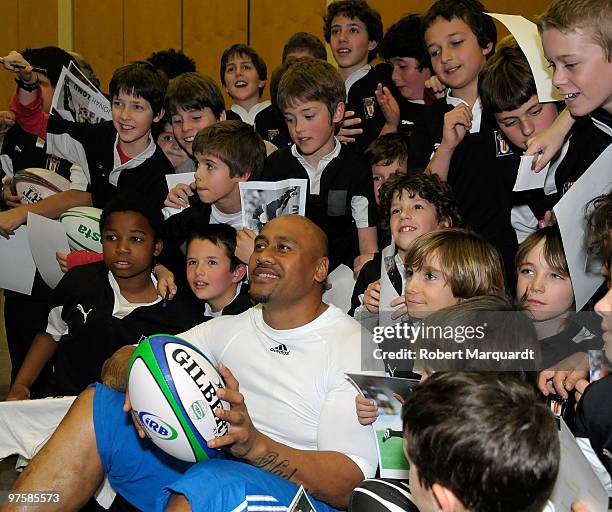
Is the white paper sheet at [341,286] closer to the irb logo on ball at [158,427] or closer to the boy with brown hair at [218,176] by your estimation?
the boy with brown hair at [218,176]

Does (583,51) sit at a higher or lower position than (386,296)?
higher

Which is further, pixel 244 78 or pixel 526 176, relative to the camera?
pixel 244 78

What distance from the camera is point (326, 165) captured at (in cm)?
423

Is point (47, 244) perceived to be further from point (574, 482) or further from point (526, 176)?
point (574, 482)

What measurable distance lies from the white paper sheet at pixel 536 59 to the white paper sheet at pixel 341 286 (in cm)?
126

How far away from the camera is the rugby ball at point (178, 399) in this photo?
2.72m

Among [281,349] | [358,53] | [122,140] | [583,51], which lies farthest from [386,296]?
[358,53]

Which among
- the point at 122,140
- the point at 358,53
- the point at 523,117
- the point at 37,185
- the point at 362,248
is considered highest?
the point at 358,53

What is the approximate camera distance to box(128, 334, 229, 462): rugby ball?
2721 mm

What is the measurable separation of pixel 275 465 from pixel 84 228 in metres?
2.36

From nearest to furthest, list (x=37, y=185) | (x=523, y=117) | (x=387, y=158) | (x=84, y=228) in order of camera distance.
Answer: (x=523, y=117) → (x=387, y=158) → (x=84, y=228) → (x=37, y=185)

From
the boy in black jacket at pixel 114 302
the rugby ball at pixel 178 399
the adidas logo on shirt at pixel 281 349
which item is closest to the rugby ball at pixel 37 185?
the boy in black jacket at pixel 114 302

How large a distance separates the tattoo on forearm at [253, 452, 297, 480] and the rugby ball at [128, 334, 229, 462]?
152mm

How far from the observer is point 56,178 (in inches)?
204
